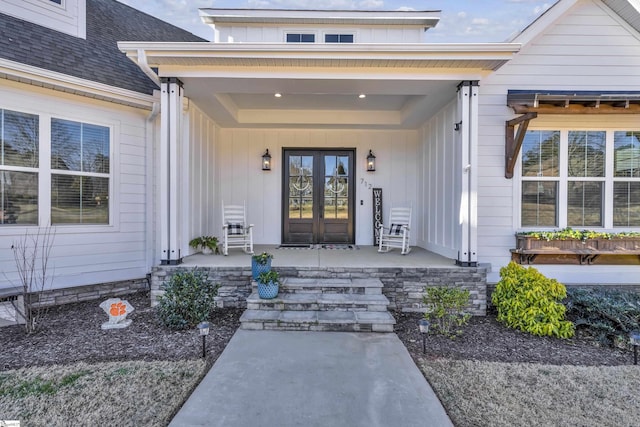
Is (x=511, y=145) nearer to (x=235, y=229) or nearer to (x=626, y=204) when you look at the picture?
(x=626, y=204)

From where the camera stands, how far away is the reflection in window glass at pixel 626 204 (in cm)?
482

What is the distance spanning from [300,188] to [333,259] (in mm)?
2379

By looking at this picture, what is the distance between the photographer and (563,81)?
4711 mm

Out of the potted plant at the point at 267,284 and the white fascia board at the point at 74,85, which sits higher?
the white fascia board at the point at 74,85

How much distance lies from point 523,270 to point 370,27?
5.55 m

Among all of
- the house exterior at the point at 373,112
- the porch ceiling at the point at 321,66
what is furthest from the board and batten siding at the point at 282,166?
the porch ceiling at the point at 321,66

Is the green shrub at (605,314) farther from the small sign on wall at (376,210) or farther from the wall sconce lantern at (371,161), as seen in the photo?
the wall sconce lantern at (371,161)

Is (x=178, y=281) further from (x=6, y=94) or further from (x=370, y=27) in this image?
(x=370, y=27)

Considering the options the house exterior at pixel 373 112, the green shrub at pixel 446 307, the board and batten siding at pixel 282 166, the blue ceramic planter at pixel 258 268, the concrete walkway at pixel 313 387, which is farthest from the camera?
the board and batten siding at pixel 282 166

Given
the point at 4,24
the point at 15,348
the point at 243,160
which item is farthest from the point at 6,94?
the point at 243,160

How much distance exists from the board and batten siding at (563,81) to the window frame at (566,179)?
4 centimetres

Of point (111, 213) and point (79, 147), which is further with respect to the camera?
point (111, 213)

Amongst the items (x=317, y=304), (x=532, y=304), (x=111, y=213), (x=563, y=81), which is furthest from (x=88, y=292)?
(x=563, y=81)

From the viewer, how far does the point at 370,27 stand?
6645 mm
